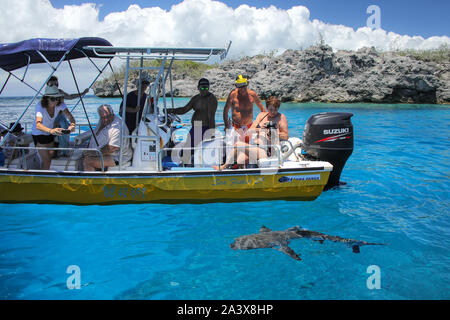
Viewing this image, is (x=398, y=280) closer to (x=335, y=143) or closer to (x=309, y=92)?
(x=335, y=143)

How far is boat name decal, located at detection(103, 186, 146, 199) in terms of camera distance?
590 cm

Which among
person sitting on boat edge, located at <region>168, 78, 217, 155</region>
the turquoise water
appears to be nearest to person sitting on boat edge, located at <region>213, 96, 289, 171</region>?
person sitting on boat edge, located at <region>168, 78, 217, 155</region>

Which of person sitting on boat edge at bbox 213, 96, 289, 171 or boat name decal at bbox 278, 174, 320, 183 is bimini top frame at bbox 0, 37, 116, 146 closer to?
person sitting on boat edge at bbox 213, 96, 289, 171

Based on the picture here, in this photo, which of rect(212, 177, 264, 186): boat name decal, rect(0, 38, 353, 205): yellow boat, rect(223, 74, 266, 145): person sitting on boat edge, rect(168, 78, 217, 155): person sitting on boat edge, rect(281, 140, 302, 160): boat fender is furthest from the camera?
rect(223, 74, 266, 145): person sitting on boat edge

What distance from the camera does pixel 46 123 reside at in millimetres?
5980

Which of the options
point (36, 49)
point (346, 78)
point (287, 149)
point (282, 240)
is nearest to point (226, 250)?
point (282, 240)

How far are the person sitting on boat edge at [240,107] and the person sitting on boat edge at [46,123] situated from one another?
305cm

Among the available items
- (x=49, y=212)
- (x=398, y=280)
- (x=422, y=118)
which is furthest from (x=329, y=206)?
(x=422, y=118)

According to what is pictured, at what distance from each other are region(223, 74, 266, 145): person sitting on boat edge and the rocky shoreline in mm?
30061

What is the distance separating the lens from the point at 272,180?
19.4 feet

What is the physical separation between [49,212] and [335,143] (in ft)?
18.3

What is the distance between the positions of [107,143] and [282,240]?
3.48m

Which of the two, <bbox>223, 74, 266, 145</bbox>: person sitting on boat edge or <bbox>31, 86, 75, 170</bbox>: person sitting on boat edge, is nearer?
<bbox>31, 86, 75, 170</bbox>: person sitting on boat edge

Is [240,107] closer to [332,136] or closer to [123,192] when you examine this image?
[332,136]
